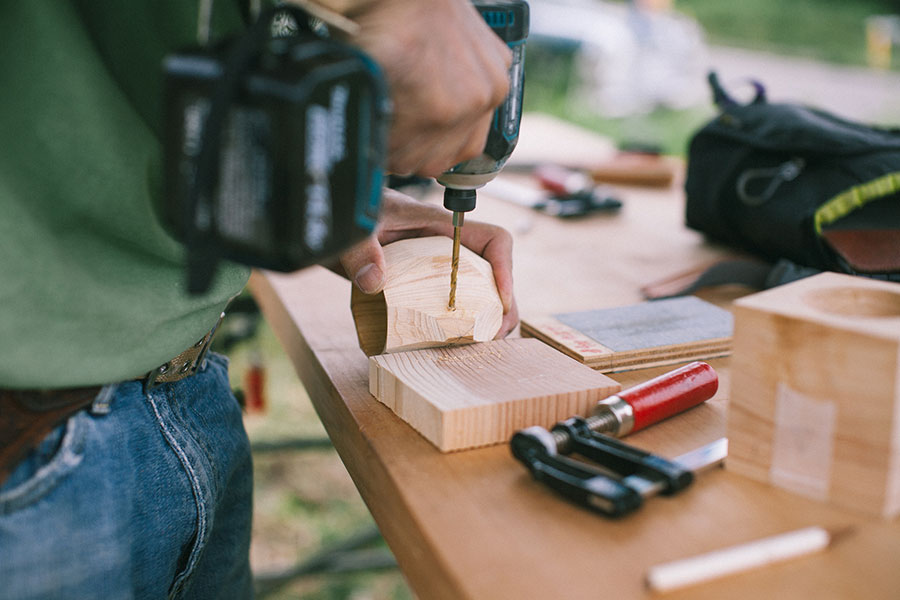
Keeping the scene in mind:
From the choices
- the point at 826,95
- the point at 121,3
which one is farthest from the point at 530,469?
the point at 826,95

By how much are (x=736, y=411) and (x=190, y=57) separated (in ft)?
1.88

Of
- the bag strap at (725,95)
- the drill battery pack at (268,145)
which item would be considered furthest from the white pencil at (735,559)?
the bag strap at (725,95)

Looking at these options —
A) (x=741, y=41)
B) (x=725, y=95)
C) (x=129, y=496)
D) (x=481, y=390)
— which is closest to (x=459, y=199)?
(x=481, y=390)

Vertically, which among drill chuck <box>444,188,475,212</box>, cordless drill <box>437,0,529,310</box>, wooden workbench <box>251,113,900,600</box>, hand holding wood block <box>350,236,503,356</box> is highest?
cordless drill <box>437,0,529,310</box>

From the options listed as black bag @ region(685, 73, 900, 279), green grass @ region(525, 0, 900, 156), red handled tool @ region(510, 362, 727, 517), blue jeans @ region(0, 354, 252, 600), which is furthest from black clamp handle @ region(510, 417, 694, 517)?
green grass @ region(525, 0, 900, 156)

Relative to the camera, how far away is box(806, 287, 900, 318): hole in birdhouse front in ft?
2.46

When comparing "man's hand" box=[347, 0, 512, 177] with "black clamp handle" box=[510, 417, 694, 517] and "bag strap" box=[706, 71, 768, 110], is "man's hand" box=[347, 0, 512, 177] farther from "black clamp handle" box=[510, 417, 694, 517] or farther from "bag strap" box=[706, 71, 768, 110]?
"bag strap" box=[706, 71, 768, 110]

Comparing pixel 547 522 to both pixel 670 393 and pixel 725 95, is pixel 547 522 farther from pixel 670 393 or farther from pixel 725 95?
pixel 725 95

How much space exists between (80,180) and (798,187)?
3.84ft

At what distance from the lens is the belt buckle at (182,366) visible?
0.90 metres

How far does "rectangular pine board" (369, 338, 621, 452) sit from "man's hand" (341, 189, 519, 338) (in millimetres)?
100

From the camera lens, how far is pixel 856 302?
30.4 inches

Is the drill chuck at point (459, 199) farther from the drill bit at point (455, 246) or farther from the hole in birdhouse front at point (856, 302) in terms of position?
the hole in birdhouse front at point (856, 302)

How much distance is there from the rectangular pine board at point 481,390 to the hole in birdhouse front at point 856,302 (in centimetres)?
22
